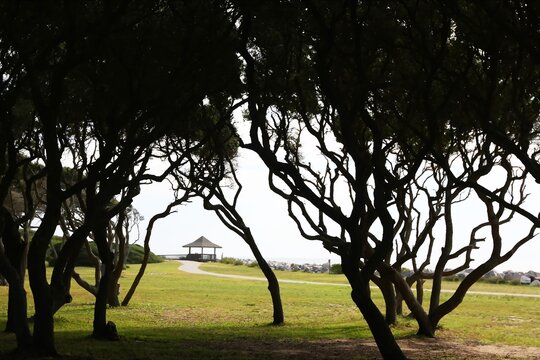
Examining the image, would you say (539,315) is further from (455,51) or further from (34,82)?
(34,82)

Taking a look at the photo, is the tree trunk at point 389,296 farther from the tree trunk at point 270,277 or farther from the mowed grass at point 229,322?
the tree trunk at point 270,277

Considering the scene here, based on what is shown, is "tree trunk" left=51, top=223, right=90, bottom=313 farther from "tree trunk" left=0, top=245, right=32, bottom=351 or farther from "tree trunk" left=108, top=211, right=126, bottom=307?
"tree trunk" left=108, top=211, right=126, bottom=307

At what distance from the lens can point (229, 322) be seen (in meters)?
21.8

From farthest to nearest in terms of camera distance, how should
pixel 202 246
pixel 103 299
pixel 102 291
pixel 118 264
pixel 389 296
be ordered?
pixel 202 246
pixel 118 264
pixel 389 296
pixel 103 299
pixel 102 291

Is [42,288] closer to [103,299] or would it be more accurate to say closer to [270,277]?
[103,299]

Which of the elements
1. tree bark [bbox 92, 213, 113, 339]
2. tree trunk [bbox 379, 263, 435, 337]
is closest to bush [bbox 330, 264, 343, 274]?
tree trunk [bbox 379, 263, 435, 337]

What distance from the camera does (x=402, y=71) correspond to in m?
14.3

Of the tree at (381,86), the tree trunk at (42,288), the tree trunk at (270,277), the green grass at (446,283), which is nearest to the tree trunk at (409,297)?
the tree at (381,86)

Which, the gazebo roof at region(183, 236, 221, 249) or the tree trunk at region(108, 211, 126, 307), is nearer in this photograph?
Answer: the tree trunk at region(108, 211, 126, 307)

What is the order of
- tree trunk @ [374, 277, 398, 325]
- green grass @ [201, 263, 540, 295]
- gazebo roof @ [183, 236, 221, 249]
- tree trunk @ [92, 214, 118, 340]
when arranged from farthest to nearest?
gazebo roof @ [183, 236, 221, 249] → green grass @ [201, 263, 540, 295] → tree trunk @ [374, 277, 398, 325] → tree trunk @ [92, 214, 118, 340]

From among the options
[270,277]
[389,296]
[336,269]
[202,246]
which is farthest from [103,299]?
[202,246]

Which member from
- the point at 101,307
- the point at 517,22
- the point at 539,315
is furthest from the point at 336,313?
the point at 517,22

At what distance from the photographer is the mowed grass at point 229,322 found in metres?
14.7

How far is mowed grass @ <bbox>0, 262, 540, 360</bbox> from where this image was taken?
14.7m
